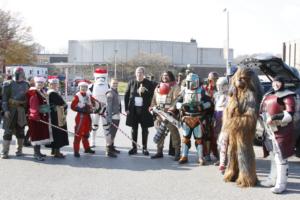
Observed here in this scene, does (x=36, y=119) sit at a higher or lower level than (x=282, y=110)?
lower

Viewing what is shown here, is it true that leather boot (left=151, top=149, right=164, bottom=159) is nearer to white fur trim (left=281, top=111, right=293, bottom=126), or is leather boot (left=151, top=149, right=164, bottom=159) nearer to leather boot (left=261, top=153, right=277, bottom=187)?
leather boot (left=261, top=153, right=277, bottom=187)

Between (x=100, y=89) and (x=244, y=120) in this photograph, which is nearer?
(x=244, y=120)

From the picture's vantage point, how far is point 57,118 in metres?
9.66

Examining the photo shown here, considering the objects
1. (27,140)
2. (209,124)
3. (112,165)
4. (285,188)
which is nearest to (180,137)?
(209,124)

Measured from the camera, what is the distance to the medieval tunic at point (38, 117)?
9281 millimetres

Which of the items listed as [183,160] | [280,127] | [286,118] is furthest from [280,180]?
[183,160]

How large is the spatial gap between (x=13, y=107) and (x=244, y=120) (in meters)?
5.10

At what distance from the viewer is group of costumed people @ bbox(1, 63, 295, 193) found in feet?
23.4

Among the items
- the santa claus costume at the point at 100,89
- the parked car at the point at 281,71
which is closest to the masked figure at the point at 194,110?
the parked car at the point at 281,71

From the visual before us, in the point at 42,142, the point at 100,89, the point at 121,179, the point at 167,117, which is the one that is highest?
the point at 100,89

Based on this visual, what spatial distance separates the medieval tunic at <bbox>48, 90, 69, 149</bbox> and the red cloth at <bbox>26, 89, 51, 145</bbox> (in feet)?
0.60

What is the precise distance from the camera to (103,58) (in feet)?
280

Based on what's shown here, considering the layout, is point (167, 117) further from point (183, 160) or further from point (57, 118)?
point (57, 118)

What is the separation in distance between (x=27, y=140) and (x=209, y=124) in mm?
4831
